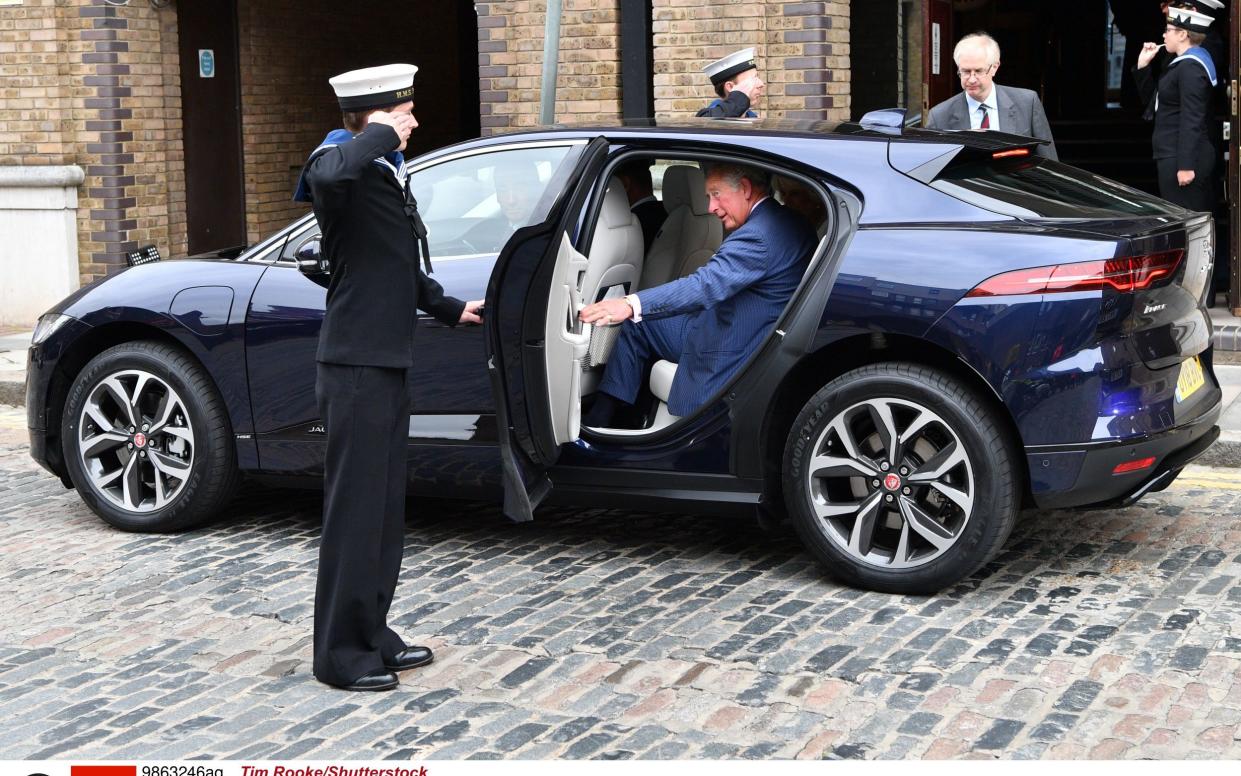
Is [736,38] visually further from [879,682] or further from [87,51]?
[879,682]

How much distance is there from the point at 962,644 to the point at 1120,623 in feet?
1.88

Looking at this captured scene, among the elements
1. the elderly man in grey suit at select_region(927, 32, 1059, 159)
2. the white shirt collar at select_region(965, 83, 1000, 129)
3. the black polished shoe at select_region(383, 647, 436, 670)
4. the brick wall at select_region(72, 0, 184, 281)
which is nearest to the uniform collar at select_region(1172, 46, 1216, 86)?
the elderly man in grey suit at select_region(927, 32, 1059, 159)

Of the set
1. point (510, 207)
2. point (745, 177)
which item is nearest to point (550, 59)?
point (510, 207)

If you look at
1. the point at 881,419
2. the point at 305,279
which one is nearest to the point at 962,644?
the point at 881,419

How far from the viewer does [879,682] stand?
4.86 metres

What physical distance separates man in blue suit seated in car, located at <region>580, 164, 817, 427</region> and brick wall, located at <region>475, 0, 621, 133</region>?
5891 mm

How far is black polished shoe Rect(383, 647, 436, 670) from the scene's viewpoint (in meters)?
5.06

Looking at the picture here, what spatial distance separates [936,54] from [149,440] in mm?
7629

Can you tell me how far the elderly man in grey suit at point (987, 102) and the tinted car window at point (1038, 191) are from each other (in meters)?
2.08

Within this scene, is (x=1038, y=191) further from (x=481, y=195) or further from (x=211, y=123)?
(x=211, y=123)

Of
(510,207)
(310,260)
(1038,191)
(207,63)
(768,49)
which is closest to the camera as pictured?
(310,260)

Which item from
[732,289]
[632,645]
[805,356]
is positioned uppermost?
[732,289]

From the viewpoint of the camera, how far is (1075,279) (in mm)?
5375

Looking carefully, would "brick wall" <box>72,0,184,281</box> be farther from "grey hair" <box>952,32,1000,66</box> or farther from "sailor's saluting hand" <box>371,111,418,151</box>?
"sailor's saluting hand" <box>371,111,418,151</box>
